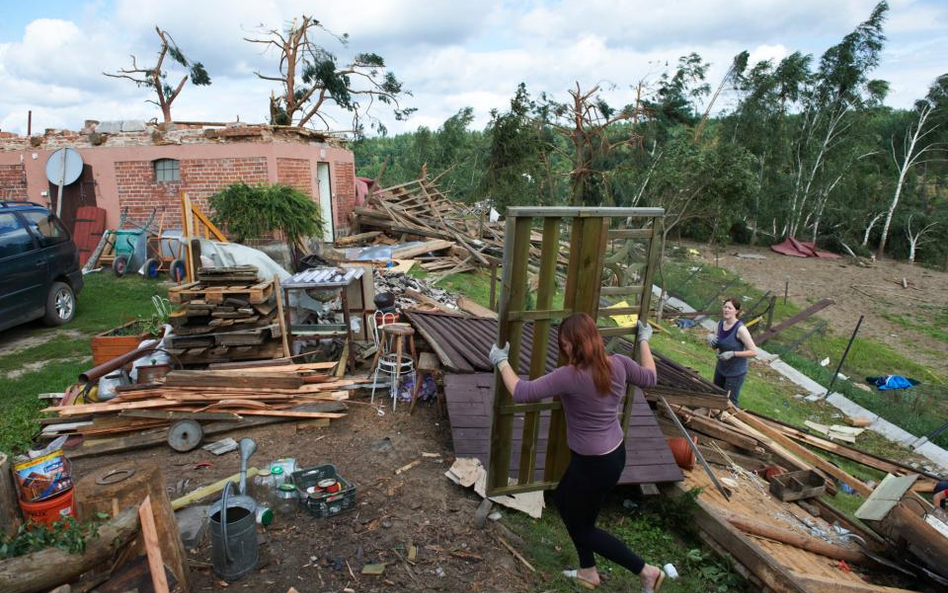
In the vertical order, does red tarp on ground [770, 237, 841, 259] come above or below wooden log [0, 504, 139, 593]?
below

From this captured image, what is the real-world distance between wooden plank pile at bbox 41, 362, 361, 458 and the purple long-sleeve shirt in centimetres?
352

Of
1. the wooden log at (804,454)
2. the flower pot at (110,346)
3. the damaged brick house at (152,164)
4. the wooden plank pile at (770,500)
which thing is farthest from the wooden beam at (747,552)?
the damaged brick house at (152,164)

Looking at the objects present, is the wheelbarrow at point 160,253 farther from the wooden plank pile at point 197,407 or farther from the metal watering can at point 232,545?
the metal watering can at point 232,545

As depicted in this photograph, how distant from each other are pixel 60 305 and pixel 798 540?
1129 cm

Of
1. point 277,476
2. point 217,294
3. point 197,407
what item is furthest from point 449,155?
point 277,476

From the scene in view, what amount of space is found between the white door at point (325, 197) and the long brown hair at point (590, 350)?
14.6 metres

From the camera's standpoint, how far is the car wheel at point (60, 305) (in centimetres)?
868

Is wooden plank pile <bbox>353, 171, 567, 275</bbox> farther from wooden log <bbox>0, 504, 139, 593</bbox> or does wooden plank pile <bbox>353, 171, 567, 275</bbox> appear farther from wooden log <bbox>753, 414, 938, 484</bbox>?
wooden log <bbox>0, 504, 139, 593</bbox>

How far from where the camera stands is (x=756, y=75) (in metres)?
31.6

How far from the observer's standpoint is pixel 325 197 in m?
17.0

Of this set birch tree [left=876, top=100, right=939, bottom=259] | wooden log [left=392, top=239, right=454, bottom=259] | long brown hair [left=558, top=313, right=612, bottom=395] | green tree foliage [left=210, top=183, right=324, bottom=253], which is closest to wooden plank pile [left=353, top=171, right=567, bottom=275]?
wooden log [left=392, top=239, right=454, bottom=259]

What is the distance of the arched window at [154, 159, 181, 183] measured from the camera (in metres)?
14.0

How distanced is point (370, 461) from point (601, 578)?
7.81ft

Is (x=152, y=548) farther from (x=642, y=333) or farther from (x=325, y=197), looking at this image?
(x=325, y=197)
